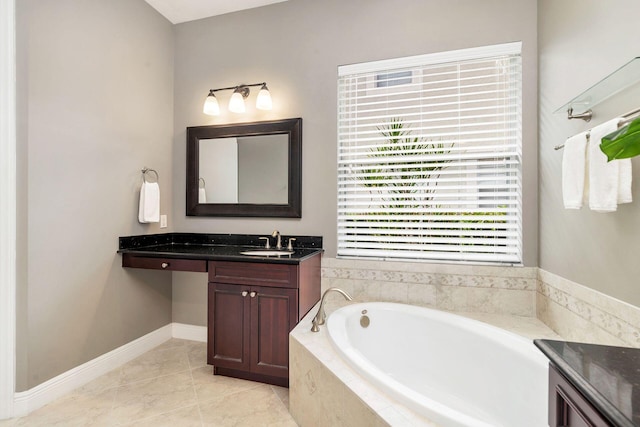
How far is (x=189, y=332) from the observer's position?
2.94m

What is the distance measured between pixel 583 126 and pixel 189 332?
3253mm

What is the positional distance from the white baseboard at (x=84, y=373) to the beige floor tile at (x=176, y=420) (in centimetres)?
63

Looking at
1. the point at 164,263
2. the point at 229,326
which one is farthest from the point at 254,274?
the point at 164,263

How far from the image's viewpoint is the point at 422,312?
2102 mm

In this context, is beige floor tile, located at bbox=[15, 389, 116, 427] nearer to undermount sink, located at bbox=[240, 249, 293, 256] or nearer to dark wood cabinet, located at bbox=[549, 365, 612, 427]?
undermount sink, located at bbox=[240, 249, 293, 256]

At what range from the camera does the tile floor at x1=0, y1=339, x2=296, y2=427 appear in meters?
1.79

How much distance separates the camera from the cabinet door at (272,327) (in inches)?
81.9

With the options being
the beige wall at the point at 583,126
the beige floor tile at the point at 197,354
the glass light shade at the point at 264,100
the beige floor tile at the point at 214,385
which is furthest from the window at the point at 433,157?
the beige floor tile at the point at 197,354

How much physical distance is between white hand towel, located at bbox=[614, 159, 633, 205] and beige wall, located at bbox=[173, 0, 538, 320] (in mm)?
932

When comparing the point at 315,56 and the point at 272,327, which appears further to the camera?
the point at 315,56

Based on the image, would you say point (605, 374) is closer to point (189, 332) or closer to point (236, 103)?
point (236, 103)

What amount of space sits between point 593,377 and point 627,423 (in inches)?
5.7
